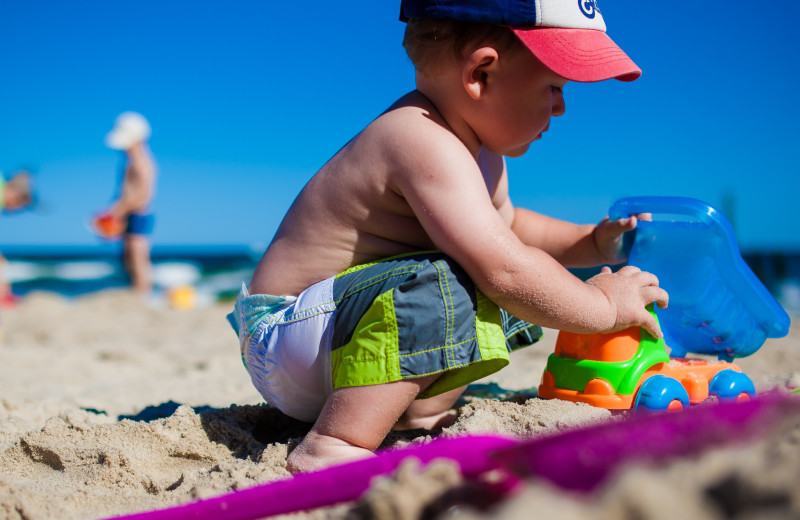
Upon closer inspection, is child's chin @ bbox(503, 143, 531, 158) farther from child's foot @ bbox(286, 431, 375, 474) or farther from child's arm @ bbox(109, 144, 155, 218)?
child's arm @ bbox(109, 144, 155, 218)

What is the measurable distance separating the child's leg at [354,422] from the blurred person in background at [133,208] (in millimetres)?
5989

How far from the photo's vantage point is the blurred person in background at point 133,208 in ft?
22.6

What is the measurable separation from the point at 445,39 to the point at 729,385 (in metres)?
1.15

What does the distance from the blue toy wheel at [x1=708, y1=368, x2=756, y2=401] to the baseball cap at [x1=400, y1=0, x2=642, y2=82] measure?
2.71ft

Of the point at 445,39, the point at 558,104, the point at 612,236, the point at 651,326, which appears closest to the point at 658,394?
the point at 651,326

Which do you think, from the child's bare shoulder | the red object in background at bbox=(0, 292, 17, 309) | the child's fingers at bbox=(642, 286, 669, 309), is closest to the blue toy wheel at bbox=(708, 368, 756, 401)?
the child's fingers at bbox=(642, 286, 669, 309)

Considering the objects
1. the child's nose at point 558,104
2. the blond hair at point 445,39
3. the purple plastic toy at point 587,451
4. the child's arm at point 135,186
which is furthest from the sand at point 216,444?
the child's arm at point 135,186

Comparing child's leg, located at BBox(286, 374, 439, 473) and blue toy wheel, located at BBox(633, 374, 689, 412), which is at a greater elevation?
child's leg, located at BBox(286, 374, 439, 473)

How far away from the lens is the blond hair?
5.15ft

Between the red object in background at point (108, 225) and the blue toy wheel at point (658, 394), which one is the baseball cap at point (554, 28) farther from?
the red object in background at point (108, 225)

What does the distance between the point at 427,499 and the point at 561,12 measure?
1.26 metres

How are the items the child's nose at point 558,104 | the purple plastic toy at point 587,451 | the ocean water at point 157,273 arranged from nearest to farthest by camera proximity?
the purple plastic toy at point 587,451, the child's nose at point 558,104, the ocean water at point 157,273

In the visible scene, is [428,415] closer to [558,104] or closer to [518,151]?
[518,151]

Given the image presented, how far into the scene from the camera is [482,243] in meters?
1.40
